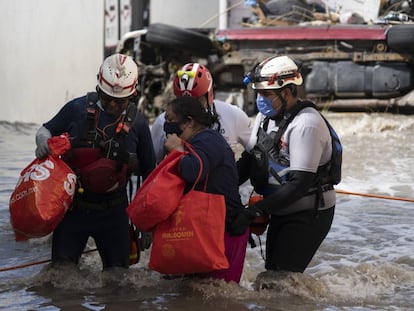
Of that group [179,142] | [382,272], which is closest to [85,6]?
[382,272]

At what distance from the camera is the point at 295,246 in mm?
4617

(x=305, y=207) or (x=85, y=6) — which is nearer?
(x=305, y=207)

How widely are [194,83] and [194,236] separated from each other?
134 centimetres

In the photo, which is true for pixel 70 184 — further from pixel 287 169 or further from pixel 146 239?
pixel 287 169

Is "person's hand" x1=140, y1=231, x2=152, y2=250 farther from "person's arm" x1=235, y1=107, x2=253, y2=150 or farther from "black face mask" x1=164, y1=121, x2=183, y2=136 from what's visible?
"person's arm" x1=235, y1=107, x2=253, y2=150

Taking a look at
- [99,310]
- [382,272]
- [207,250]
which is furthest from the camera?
[382,272]

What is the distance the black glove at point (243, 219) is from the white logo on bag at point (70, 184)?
0.92 meters

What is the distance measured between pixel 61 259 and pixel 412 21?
35.0ft

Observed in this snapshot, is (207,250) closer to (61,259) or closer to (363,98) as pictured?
(61,259)

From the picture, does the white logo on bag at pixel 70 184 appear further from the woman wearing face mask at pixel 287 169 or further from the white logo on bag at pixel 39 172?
the woman wearing face mask at pixel 287 169

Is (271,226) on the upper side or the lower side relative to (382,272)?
upper

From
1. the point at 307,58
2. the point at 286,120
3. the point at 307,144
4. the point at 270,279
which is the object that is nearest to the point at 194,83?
the point at 286,120

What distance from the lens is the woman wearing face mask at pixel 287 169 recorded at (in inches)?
179

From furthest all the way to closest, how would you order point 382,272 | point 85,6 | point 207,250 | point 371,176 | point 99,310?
point 85,6 → point 371,176 → point 382,272 → point 99,310 → point 207,250
